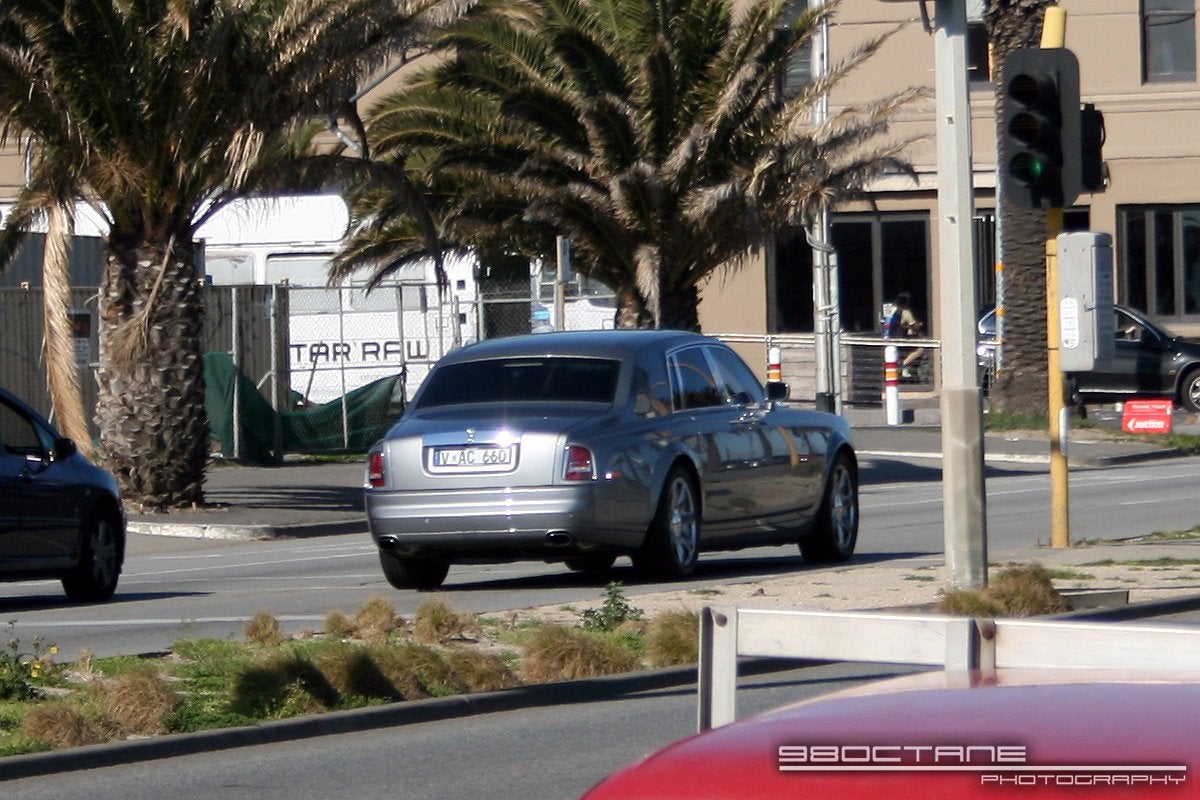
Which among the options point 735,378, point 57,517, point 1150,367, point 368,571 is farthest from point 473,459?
point 1150,367

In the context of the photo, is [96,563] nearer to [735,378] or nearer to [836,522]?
[735,378]

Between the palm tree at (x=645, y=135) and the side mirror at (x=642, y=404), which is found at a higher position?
the palm tree at (x=645, y=135)

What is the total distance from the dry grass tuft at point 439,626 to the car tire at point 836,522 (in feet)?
16.5

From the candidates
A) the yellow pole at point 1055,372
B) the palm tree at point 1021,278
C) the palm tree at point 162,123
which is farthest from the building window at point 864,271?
the yellow pole at point 1055,372

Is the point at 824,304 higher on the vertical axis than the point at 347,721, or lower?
higher

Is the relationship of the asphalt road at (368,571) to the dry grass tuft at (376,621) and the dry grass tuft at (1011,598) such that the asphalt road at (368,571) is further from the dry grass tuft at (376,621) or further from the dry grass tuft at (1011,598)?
the dry grass tuft at (376,621)

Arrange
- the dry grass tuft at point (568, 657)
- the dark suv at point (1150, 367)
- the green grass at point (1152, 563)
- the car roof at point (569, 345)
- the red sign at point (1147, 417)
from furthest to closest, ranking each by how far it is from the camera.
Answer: the dark suv at point (1150, 367), the red sign at point (1147, 417), the car roof at point (569, 345), the green grass at point (1152, 563), the dry grass tuft at point (568, 657)

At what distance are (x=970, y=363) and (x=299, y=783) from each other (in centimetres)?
558

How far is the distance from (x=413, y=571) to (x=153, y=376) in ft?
A: 28.3

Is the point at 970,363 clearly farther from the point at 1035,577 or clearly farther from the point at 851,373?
the point at 851,373

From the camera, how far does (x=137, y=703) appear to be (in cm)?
855

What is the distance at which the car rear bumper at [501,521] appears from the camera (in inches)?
519

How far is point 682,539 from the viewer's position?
14.1 metres

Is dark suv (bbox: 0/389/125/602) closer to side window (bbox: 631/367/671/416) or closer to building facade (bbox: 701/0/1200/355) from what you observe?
side window (bbox: 631/367/671/416)
